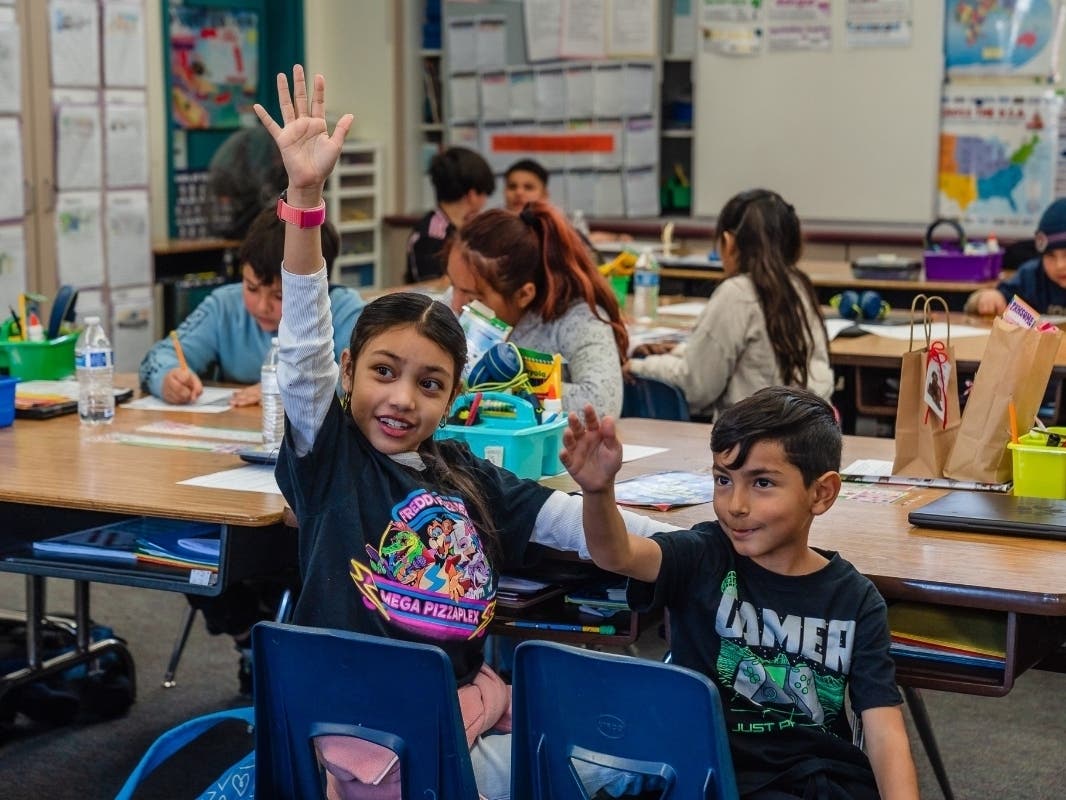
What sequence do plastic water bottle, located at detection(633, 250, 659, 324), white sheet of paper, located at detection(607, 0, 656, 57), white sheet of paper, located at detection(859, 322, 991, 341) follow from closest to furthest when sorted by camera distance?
white sheet of paper, located at detection(859, 322, 991, 341) < plastic water bottle, located at detection(633, 250, 659, 324) < white sheet of paper, located at detection(607, 0, 656, 57)

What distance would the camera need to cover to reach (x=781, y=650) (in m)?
1.93

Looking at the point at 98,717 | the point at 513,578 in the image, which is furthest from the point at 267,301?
the point at 513,578

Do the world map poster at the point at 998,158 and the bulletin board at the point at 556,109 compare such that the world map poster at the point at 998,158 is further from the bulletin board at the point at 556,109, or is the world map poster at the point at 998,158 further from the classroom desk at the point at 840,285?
the bulletin board at the point at 556,109

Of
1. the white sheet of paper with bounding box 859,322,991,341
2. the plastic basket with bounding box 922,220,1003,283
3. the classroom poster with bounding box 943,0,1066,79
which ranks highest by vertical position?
the classroom poster with bounding box 943,0,1066,79

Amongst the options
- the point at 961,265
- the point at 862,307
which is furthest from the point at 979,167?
the point at 862,307

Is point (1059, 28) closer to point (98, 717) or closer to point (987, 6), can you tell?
point (987, 6)

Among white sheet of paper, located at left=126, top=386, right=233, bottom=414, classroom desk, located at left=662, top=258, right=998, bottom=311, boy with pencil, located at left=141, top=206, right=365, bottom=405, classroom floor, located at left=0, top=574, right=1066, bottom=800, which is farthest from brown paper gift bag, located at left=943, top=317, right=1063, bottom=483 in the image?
classroom desk, located at left=662, top=258, right=998, bottom=311

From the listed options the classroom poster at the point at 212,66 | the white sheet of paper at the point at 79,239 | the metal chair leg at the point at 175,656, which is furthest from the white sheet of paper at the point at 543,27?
the metal chair leg at the point at 175,656

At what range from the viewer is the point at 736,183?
7.56 meters

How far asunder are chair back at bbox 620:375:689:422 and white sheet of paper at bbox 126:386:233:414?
993 mm

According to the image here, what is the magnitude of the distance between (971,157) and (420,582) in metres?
5.56

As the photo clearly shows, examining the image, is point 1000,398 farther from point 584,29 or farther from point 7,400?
point 584,29

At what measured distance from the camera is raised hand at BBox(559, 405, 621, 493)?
184cm

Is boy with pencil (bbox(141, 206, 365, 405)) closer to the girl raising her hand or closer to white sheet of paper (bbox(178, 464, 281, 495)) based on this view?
white sheet of paper (bbox(178, 464, 281, 495))
